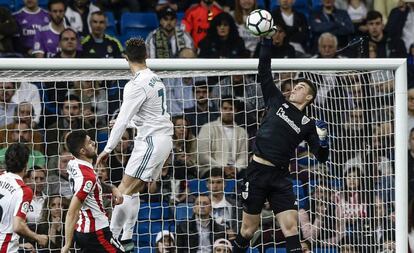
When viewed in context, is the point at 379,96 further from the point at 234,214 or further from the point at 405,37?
the point at 405,37

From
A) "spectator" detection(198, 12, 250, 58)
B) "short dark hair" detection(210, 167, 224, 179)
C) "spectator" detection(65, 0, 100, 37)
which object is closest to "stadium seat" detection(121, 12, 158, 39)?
"spectator" detection(65, 0, 100, 37)

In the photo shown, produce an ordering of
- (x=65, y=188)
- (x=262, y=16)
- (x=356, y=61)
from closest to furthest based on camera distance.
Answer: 1. (x=262, y=16)
2. (x=356, y=61)
3. (x=65, y=188)

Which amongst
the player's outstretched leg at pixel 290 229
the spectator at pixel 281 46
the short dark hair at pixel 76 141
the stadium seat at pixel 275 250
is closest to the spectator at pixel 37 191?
the short dark hair at pixel 76 141

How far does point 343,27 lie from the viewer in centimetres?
1789

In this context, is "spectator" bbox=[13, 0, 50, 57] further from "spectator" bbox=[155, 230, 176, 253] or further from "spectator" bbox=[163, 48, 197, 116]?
"spectator" bbox=[155, 230, 176, 253]

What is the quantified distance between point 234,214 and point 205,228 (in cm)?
37

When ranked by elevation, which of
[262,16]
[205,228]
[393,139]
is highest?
[262,16]

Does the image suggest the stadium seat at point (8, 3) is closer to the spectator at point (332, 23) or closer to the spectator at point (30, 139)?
the spectator at point (30, 139)

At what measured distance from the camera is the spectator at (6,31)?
53.4 ft

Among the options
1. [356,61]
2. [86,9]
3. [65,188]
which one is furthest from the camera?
[86,9]

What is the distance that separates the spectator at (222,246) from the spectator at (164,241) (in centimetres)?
42

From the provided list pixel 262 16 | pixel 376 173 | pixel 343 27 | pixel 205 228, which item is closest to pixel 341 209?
pixel 376 173

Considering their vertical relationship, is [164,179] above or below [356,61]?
below

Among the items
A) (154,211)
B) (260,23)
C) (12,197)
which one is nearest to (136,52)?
(260,23)
